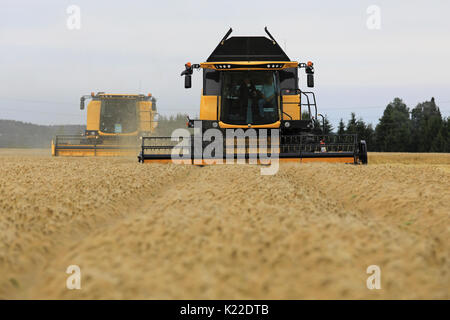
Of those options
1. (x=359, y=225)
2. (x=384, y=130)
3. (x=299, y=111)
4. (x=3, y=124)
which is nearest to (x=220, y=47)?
(x=299, y=111)

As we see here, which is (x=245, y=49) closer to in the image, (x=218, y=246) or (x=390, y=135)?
(x=218, y=246)

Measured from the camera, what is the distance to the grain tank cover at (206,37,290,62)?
1134cm

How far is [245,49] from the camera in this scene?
Answer: 37.3 ft

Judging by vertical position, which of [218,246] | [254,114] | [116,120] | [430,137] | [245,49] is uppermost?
[245,49]

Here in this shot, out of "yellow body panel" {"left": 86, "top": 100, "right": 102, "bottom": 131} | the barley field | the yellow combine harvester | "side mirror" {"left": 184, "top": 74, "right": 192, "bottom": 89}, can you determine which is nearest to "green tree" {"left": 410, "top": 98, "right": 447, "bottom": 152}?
the yellow combine harvester

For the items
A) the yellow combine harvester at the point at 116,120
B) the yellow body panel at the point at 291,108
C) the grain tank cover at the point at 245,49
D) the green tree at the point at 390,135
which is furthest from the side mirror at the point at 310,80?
the green tree at the point at 390,135

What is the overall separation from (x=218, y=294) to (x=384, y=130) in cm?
6317

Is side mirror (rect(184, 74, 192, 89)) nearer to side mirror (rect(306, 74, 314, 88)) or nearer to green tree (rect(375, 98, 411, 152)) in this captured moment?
side mirror (rect(306, 74, 314, 88))

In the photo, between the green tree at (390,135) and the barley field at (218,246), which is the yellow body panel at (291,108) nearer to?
the barley field at (218,246)

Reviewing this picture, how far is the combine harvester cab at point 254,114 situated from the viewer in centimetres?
1030

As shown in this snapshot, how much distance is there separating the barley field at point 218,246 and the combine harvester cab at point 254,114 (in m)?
4.44

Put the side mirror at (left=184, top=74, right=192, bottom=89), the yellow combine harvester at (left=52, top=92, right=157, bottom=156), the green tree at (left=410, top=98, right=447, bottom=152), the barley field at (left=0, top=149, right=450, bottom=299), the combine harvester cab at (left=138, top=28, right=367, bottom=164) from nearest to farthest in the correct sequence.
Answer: the barley field at (left=0, top=149, right=450, bottom=299)
the combine harvester cab at (left=138, top=28, right=367, bottom=164)
the side mirror at (left=184, top=74, right=192, bottom=89)
the yellow combine harvester at (left=52, top=92, right=157, bottom=156)
the green tree at (left=410, top=98, right=447, bottom=152)

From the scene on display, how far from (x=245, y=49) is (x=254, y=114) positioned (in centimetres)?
171

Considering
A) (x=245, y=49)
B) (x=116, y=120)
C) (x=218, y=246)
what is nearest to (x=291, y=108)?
(x=245, y=49)
